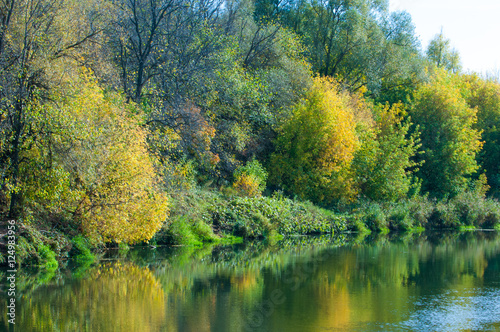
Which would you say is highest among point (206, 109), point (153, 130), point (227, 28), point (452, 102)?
point (227, 28)

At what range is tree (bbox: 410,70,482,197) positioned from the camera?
145ft

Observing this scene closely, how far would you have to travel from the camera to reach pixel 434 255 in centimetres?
2428

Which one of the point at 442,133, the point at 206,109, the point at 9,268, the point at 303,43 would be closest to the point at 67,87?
the point at 9,268

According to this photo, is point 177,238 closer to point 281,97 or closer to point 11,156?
point 11,156

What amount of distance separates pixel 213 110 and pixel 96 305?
74.2 feet

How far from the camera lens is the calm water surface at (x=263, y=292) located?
11.3 m

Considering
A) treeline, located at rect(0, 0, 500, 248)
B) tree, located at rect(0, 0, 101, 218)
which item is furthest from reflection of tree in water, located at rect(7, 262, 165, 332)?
tree, located at rect(0, 0, 101, 218)

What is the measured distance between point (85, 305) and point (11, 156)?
703 centimetres

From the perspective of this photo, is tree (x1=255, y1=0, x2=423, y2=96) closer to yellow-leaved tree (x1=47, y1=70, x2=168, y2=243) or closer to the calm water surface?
the calm water surface

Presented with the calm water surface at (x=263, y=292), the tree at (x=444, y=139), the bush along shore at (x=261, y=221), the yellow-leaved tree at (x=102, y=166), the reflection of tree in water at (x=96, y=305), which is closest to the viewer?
the reflection of tree in water at (x=96, y=305)

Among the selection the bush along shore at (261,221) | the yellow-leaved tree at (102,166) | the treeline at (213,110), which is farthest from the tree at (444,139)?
the yellow-leaved tree at (102,166)

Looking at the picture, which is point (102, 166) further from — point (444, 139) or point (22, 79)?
point (444, 139)

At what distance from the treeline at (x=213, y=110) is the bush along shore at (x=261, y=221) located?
774 millimetres

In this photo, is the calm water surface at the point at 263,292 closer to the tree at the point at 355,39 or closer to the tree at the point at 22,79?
the tree at the point at 22,79
